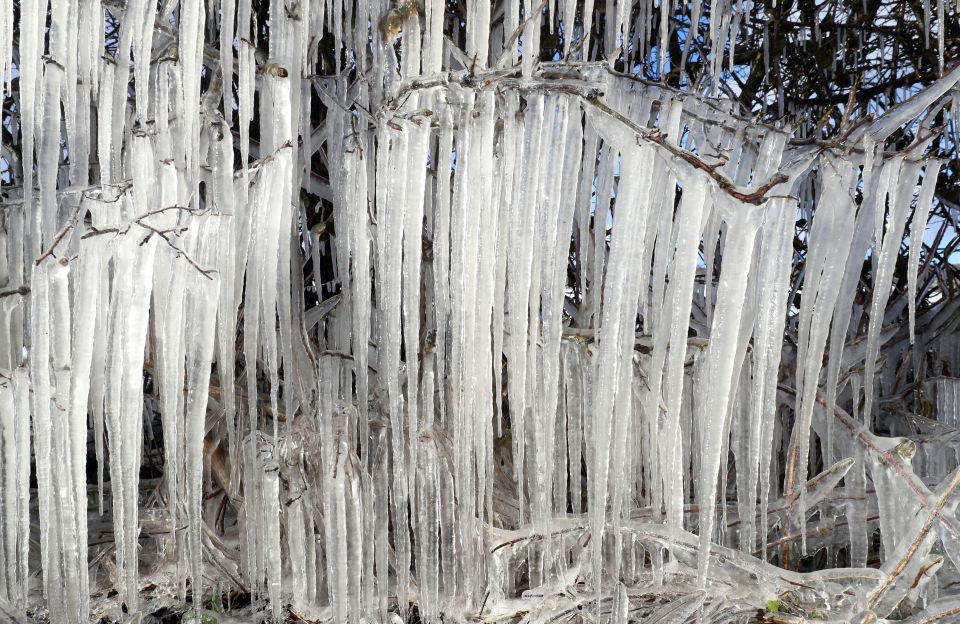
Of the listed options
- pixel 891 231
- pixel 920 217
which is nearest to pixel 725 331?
pixel 891 231

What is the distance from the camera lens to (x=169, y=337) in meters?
1.37

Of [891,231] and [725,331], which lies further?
[891,231]

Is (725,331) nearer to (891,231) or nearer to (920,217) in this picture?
(891,231)

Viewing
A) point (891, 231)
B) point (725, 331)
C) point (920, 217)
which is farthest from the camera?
Result: point (920, 217)

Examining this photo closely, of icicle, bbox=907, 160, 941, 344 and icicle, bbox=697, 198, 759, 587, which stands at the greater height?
icicle, bbox=907, 160, 941, 344

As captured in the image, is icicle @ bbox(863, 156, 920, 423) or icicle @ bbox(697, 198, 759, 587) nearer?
icicle @ bbox(697, 198, 759, 587)

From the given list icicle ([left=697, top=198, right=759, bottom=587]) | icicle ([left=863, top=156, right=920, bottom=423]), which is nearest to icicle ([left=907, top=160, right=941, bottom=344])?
icicle ([left=863, top=156, right=920, bottom=423])

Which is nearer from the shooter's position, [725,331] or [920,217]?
[725,331]

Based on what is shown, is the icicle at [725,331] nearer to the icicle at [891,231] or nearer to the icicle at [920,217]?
the icicle at [891,231]

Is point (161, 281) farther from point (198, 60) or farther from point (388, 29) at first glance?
point (388, 29)

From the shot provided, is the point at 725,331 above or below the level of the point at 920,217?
below

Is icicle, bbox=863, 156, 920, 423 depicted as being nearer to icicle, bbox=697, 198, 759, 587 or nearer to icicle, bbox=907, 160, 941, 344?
icicle, bbox=907, 160, 941, 344

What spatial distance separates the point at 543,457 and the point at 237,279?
623mm

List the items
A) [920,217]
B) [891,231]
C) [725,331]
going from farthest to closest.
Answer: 1. [920,217]
2. [891,231]
3. [725,331]
